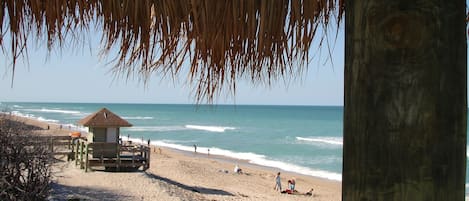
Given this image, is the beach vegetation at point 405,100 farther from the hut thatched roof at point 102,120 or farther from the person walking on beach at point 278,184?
the person walking on beach at point 278,184

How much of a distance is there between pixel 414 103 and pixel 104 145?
12991mm

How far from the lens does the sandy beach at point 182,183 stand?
11039 millimetres

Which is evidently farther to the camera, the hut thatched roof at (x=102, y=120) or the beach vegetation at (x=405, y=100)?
the hut thatched roof at (x=102, y=120)

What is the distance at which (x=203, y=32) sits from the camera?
5.07 feet

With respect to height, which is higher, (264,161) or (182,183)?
(182,183)

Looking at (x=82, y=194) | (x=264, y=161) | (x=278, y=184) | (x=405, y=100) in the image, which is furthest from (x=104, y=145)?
(x=264, y=161)

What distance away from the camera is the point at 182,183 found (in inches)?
635

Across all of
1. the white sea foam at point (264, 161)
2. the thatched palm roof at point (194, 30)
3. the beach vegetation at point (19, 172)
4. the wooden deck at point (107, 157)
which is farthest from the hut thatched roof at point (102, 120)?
the thatched palm roof at point (194, 30)

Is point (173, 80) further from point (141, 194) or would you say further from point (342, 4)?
point (141, 194)

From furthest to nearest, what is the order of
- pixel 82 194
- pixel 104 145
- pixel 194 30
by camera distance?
pixel 104 145
pixel 82 194
pixel 194 30

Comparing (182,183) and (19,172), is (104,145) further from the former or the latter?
(19,172)

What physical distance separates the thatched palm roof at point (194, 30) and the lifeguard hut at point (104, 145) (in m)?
11.9

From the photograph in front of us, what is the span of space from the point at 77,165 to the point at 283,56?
519 inches

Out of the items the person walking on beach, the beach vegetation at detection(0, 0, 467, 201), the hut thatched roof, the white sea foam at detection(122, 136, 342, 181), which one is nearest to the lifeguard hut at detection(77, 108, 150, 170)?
the hut thatched roof
